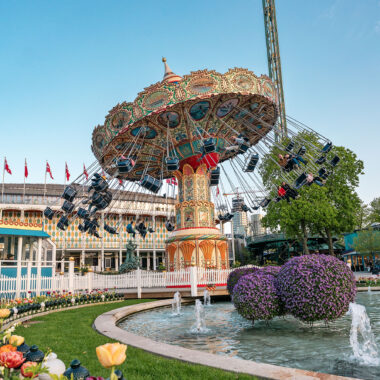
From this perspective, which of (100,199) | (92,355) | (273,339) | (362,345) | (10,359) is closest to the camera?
(10,359)

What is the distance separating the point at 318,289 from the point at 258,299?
1.52 meters

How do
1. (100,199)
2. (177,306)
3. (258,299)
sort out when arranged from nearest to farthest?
(258,299) < (177,306) < (100,199)

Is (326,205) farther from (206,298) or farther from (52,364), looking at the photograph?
(52,364)

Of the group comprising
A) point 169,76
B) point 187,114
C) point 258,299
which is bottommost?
point 258,299

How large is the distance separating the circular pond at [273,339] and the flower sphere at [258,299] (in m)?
0.39

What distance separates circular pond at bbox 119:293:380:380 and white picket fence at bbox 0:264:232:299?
6.30 m

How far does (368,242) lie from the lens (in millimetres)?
37594

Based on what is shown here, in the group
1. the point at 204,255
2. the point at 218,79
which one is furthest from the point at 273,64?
the point at 204,255

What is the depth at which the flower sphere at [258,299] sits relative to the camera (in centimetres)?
838

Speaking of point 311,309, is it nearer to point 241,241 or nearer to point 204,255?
point 204,255

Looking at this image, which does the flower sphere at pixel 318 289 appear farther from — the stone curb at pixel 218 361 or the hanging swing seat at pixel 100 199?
the hanging swing seat at pixel 100 199

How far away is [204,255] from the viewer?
20766mm

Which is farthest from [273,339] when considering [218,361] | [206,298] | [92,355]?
[206,298]

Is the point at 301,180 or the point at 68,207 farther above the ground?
the point at 301,180
